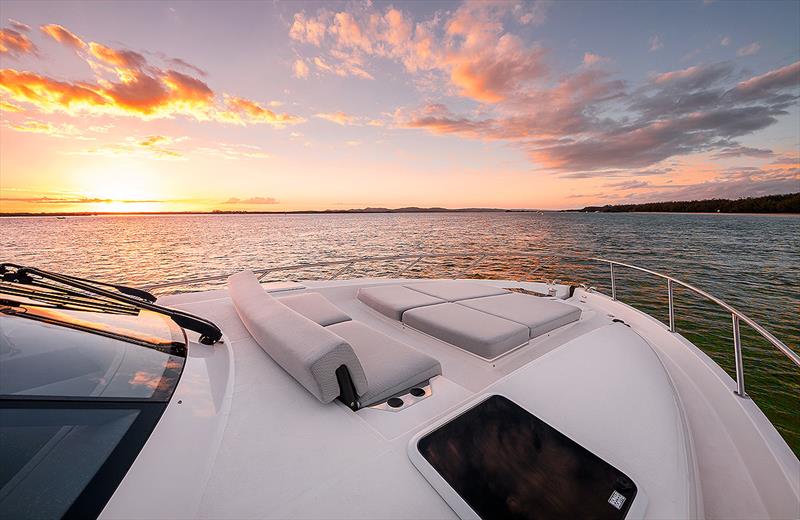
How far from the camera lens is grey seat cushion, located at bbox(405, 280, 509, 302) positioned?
369 centimetres

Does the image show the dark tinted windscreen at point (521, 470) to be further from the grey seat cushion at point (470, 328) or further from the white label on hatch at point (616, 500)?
the grey seat cushion at point (470, 328)

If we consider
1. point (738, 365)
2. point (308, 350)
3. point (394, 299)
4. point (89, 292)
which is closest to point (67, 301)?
point (89, 292)

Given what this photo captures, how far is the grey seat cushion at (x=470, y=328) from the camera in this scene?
2432mm

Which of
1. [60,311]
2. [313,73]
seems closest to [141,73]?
[313,73]

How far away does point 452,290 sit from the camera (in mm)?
3975

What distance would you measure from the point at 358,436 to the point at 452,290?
2780 millimetres

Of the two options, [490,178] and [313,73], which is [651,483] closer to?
[313,73]

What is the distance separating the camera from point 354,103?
11.2 m

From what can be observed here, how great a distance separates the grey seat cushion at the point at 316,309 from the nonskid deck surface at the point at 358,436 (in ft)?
2.16

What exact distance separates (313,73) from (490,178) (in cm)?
1902

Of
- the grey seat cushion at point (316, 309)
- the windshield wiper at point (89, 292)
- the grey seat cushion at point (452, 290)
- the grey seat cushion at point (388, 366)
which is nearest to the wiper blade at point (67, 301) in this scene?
the windshield wiper at point (89, 292)

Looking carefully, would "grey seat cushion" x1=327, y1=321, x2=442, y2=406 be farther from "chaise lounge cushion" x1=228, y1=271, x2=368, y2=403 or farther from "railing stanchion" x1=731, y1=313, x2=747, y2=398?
"railing stanchion" x1=731, y1=313, x2=747, y2=398

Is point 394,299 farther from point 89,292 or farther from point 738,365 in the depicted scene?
point 738,365

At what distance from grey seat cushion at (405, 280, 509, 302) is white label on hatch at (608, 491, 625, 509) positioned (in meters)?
2.46
